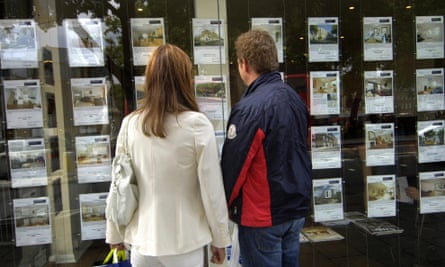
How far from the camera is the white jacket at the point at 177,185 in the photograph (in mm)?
1745

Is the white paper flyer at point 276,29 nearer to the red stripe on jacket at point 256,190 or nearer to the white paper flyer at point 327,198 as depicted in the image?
the white paper flyer at point 327,198

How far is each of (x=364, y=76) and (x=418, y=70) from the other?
605mm

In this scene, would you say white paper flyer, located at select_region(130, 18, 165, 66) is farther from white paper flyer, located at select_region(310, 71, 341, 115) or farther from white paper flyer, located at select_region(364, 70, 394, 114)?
A: white paper flyer, located at select_region(364, 70, 394, 114)

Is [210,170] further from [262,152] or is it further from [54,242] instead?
[54,242]

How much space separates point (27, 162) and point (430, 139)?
401cm

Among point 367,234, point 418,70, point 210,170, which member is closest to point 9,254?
point 210,170

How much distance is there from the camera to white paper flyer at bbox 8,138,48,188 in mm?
3207

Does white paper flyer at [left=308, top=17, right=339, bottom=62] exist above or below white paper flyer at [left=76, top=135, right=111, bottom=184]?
above

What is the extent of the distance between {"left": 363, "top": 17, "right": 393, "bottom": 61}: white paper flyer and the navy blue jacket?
77.9 inches

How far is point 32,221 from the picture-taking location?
3.29 metres

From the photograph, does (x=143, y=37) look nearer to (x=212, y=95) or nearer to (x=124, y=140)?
(x=212, y=95)

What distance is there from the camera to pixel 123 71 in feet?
10.7

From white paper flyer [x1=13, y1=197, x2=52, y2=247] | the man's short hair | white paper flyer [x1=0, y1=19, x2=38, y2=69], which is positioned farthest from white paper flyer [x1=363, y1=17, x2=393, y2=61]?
white paper flyer [x1=13, y1=197, x2=52, y2=247]

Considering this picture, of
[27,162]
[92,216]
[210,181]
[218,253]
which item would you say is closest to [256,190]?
[210,181]
